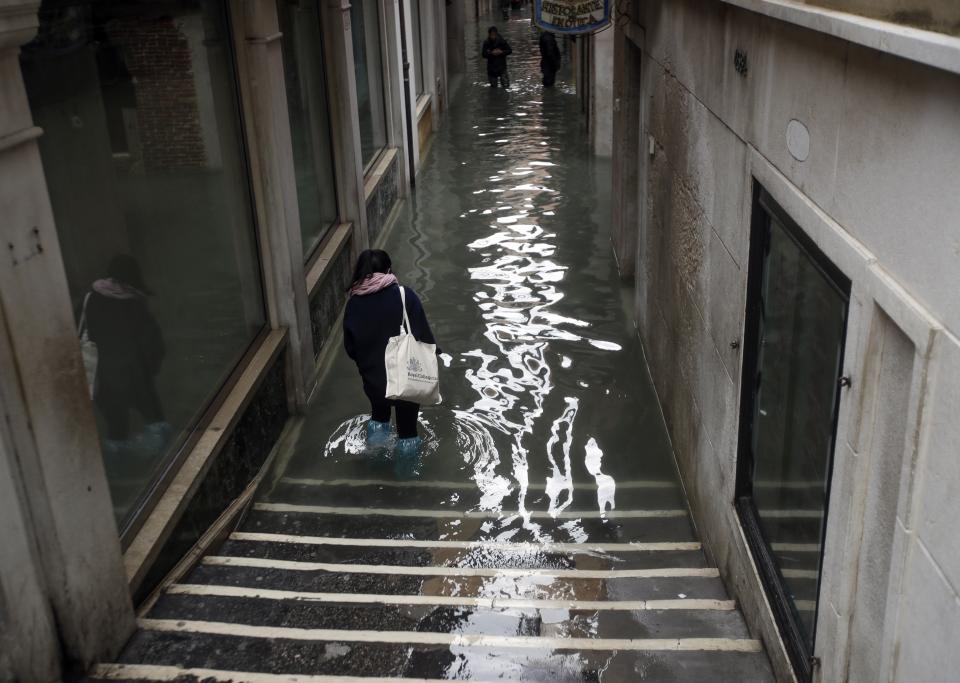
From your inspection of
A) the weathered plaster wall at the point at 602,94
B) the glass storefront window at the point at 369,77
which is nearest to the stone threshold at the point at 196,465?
the glass storefront window at the point at 369,77

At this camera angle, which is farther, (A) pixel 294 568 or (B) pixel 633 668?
(A) pixel 294 568

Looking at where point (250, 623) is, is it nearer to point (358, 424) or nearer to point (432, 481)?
point (432, 481)

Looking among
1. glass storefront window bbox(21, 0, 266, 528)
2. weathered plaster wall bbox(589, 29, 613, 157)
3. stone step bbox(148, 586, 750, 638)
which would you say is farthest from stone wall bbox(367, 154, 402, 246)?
stone step bbox(148, 586, 750, 638)

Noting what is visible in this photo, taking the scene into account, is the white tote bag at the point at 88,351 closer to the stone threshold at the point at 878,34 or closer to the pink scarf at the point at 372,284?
the pink scarf at the point at 372,284

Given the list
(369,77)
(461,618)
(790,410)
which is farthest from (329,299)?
(790,410)

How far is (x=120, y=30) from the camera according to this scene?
5660mm

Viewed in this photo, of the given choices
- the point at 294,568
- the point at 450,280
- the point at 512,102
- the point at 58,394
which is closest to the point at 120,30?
the point at 58,394

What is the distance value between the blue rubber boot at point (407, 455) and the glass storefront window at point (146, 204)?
1358mm

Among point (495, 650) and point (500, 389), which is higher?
point (495, 650)

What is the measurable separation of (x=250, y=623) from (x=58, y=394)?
5.23 ft

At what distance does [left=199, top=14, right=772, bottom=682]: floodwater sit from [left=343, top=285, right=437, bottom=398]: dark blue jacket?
89 centimetres

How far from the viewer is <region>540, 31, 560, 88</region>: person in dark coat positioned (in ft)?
82.3

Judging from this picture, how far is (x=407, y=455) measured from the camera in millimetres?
7480

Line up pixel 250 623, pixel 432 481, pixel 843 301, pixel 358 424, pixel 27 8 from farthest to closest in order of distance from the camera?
pixel 358 424
pixel 432 481
pixel 250 623
pixel 27 8
pixel 843 301
